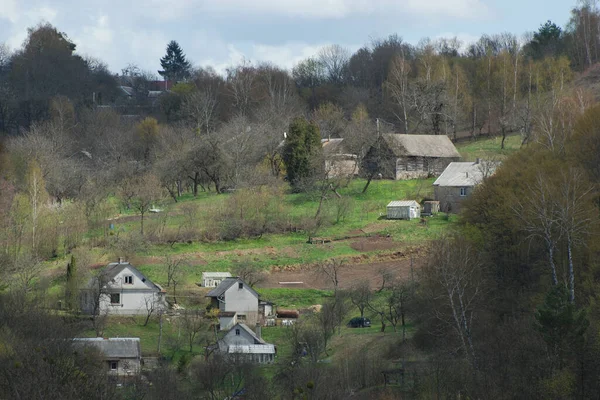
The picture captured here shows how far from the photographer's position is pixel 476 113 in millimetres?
85375

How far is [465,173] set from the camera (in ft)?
205

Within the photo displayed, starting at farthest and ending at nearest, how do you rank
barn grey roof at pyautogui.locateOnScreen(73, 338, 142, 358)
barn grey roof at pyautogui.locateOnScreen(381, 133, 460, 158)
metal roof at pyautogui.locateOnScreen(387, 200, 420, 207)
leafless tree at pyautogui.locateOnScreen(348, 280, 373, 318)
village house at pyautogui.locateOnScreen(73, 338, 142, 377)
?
1. barn grey roof at pyautogui.locateOnScreen(381, 133, 460, 158)
2. metal roof at pyautogui.locateOnScreen(387, 200, 420, 207)
3. leafless tree at pyautogui.locateOnScreen(348, 280, 373, 318)
4. barn grey roof at pyautogui.locateOnScreen(73, 338, 142, 358)
5. village house at pyautogui.locateOnScreen(73, 338, 142, 377)

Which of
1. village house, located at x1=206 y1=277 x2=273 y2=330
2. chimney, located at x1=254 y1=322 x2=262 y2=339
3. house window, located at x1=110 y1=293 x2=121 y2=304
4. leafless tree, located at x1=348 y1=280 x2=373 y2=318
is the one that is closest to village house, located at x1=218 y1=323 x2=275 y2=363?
chimney, located at x1=254 y1=322 x2=262 y2=339

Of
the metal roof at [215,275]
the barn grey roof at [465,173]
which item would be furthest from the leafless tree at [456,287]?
the barn grey roof at [465,173]

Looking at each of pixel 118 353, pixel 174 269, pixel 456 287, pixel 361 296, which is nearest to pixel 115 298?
pixel 174 269

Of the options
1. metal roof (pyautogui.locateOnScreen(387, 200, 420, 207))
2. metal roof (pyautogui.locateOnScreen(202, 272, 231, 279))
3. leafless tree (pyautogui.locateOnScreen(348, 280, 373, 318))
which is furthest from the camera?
metal roof (pyautogui.locateOnScreen(387, 200, 420, 207))

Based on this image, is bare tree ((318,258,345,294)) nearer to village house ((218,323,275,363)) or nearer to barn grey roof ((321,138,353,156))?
village house ((218,323,275,363))

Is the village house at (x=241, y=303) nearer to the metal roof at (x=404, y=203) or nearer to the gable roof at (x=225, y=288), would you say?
the gable roof at (x=225, y=288)

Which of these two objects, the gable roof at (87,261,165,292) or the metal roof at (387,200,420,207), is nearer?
the gable roof at (87,261,165,292)

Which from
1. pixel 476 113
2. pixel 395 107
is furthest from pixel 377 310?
pixel 395 107

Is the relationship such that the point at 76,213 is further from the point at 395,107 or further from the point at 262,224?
the point at 395,107

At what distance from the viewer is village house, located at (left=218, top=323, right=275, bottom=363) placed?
134 feet

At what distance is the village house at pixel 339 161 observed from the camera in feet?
223

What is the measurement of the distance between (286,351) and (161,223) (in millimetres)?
18034
